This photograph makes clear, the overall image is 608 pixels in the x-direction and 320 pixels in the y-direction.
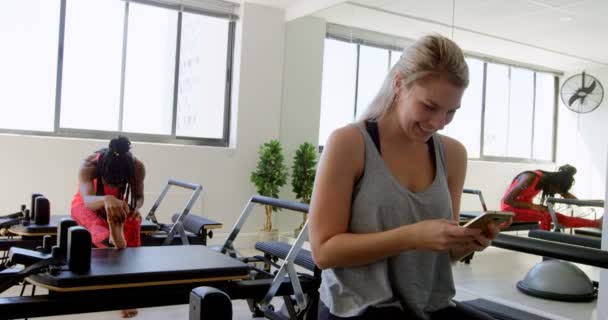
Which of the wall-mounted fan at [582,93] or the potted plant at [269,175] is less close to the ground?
the wall-mounted fan at [582,93]

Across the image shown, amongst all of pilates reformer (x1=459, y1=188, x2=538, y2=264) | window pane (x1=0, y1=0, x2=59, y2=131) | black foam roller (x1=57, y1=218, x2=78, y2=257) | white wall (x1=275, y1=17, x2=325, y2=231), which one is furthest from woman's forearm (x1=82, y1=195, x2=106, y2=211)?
white wall (x1=275, y1=17, x2=325, y2=231)

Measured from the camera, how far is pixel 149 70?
590 centimetres

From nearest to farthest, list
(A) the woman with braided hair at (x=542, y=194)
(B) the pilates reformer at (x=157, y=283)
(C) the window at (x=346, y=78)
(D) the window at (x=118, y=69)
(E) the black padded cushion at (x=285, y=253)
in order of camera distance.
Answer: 1. (B) the pilates reformer at (x=157, y=283)
2. (E) the black padded cushion at (x=285, y=253)
3. (A) the woman with braided hair at (x=542, y=194)
4. (C) the window at (x=346, y=78)
5. (D) the window at (x=118, y=69)

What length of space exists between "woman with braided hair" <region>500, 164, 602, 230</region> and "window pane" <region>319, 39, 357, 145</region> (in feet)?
7.69

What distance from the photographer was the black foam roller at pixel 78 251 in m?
1.83

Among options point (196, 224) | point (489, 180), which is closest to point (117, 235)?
point (196, 224)

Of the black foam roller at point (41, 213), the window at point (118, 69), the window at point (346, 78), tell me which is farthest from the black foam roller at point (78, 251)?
the window at point (118, 69)

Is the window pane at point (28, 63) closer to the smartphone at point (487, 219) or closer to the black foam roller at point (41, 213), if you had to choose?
the black foam roller at point (41, 213)

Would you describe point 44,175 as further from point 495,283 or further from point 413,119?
point 413,119

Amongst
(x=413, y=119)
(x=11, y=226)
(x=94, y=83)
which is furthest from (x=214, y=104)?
(x=413, y=119)

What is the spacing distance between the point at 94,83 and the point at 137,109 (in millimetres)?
518

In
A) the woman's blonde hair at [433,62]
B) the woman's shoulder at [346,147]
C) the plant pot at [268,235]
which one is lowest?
the plant pot at [268,235]

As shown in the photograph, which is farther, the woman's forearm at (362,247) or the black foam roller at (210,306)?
the woman's forearm at (362,247)

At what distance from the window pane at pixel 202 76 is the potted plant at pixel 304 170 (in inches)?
41.5
